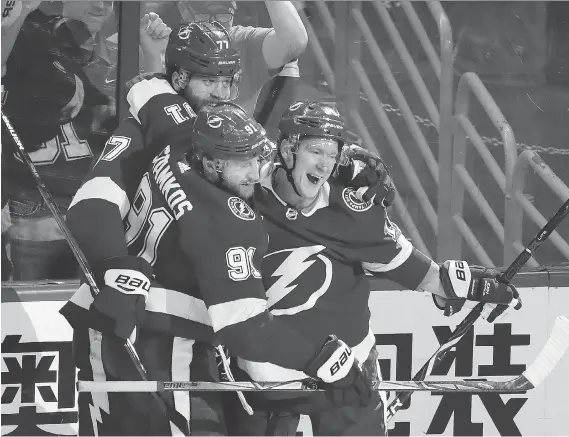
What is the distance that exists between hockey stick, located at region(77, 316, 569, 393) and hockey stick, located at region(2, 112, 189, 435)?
0.06 meters

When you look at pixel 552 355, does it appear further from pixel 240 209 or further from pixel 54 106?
pixel 54 106

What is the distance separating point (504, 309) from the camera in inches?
155

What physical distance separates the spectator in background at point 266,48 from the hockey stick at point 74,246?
0.66m

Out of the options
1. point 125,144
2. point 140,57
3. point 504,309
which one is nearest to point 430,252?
point 504,309

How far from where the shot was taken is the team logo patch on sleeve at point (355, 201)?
11.8 feet

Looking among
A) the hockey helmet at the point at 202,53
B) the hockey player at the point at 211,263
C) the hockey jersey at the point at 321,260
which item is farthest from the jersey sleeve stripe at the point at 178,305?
the hockey helmet at the point at 202,53

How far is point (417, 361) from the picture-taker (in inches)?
169

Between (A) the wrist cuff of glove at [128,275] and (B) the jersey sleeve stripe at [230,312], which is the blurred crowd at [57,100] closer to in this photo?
(A) the wrist cuff of glove at [128,275]

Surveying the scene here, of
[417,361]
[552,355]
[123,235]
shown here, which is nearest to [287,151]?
[123,235]

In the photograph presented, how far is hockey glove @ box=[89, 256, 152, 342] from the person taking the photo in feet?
11.0

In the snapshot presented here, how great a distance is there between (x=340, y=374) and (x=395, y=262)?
0.43m

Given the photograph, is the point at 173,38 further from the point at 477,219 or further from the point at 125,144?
the point at 477,219

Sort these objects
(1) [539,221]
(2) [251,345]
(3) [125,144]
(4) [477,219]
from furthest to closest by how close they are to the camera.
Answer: (4) [477,219] → (1) [539,221] → (3) [125,144] → (2) [251,345]

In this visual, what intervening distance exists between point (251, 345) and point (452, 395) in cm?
123
